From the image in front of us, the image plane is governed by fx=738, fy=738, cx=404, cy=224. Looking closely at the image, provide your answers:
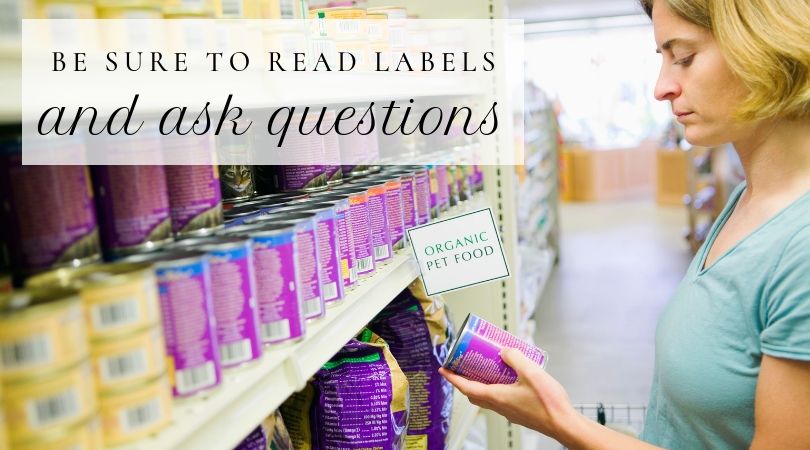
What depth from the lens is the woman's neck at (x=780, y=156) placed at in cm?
125

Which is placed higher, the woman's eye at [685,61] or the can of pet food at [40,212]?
the woman's eye at [685,61]

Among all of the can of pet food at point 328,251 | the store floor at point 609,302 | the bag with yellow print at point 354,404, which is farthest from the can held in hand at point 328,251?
the store floor at point 609,302

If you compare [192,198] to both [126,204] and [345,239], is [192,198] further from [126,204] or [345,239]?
[345,239]

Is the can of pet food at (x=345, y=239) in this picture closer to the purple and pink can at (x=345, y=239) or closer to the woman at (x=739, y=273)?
the purple and pink can at (x=345, y=239)

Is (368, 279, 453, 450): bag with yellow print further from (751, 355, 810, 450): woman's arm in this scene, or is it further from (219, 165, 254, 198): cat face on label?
(751, 355, 810, 450): woman's arm

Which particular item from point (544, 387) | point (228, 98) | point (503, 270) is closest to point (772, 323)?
point (544, 387)

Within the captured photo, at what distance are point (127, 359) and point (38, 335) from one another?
4.2 inches

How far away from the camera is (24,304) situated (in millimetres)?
672

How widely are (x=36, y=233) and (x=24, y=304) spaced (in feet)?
0.42

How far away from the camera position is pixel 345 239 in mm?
1297

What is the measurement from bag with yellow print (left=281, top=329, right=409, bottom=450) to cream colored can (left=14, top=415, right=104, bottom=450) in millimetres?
798

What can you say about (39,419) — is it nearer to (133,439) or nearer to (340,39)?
(133,439)

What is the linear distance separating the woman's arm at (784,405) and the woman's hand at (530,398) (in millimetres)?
312

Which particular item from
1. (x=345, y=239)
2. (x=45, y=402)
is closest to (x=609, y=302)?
(x=345, y=239)
